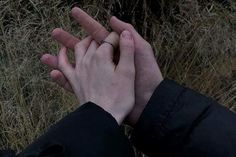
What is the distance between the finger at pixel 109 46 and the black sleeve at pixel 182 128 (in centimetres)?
14

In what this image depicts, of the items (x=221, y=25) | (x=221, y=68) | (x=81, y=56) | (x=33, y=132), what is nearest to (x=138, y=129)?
(x=81, y=56)

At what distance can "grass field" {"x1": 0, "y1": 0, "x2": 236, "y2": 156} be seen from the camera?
2.43 meters

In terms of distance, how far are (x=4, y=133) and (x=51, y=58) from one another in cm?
113

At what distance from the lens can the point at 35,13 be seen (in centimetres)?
316

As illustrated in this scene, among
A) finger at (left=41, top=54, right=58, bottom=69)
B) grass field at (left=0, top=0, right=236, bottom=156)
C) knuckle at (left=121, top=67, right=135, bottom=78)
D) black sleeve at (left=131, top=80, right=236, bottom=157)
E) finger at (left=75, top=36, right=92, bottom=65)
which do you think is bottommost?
grass field at (left=0, top=0, right=236, bottom=156)

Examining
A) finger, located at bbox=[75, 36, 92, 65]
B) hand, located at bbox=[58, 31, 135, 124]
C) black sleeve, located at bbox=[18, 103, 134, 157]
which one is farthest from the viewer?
finger, located at bbox=[75, 36, 92, 65]

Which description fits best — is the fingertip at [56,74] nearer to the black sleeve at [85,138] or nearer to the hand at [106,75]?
the hand at [106,75]

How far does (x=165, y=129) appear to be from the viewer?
1.21 meters

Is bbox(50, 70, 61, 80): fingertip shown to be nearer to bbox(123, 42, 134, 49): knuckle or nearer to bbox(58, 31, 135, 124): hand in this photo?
bbox(58, 31, 135, 124): hand

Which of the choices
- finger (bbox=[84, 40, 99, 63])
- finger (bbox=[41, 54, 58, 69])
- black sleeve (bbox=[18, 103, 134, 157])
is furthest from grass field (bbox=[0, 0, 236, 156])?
black sleeve (bbox=[18, 103, 134, 157])

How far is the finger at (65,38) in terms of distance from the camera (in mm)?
1362

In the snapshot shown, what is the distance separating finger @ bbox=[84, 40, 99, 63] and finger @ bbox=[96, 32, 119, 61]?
2 centimetres

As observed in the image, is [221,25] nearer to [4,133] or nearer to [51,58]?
[4,133]

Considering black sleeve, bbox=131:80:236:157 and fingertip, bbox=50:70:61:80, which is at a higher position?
fingertip, bbox=50:70:61:80
